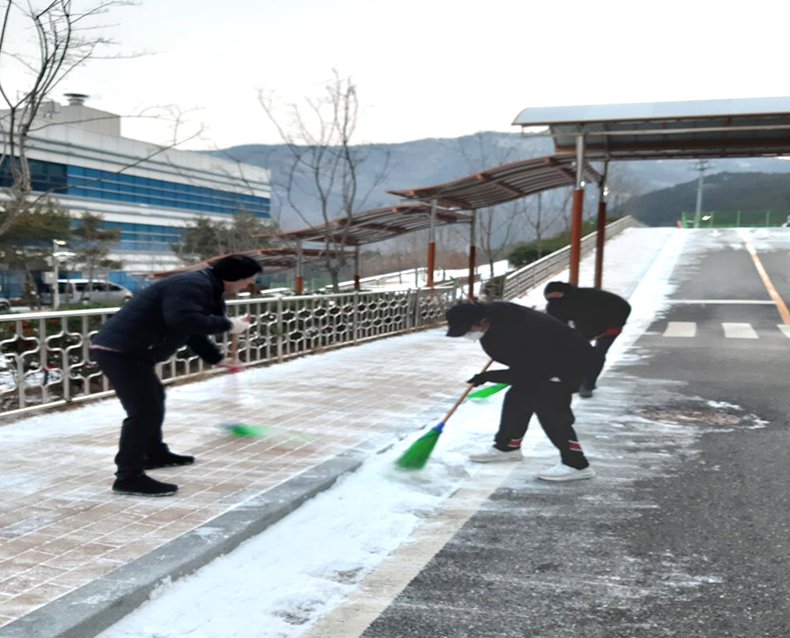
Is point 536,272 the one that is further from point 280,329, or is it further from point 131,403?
point 131,403

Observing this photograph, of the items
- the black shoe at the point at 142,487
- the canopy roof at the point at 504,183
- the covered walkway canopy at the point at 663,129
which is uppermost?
the covered walkway canopy at the point at 663,129

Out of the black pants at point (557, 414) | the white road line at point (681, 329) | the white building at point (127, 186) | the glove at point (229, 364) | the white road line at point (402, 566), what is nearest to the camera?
the white road line at point (402, 566)

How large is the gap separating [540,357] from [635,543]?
1.55 m

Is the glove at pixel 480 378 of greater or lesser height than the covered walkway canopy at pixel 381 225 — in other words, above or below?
below

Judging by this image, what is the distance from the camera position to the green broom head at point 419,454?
5508 millimetres

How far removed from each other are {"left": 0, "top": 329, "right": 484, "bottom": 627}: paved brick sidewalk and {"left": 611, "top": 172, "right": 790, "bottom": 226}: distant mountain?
103 m

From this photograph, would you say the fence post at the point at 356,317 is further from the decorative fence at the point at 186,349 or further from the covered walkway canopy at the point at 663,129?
the covered walkway canopy at the point at 663,129

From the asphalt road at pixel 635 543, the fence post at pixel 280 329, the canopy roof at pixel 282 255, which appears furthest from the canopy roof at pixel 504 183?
the asphalt road at pixel 635 543

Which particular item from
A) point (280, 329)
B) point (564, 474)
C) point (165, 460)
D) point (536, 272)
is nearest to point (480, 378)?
point (564, 474)

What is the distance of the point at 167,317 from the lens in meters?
4.43

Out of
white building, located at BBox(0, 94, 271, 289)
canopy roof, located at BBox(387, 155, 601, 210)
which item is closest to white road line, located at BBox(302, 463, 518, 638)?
canopy roof, located at BBox(387, 155, 601, 210)

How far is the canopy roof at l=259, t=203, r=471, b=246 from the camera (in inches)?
810

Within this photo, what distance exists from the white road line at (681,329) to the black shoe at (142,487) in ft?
42.5

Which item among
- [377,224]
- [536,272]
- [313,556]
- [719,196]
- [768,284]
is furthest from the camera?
[719,196]
